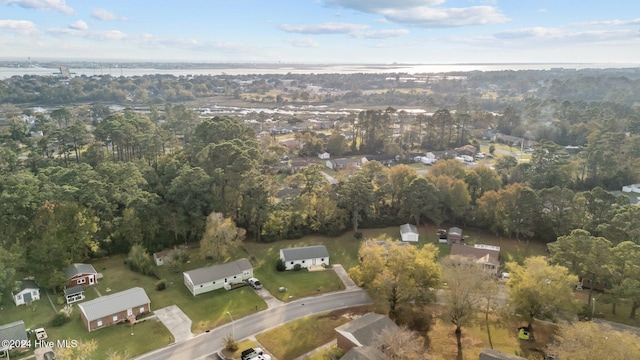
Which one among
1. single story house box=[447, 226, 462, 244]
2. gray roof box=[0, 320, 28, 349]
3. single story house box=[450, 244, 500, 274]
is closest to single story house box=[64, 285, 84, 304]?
gray roof box=[0, 320, 28, 349]

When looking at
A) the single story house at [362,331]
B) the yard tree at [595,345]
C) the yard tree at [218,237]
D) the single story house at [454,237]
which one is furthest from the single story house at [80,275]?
the single story house at [454,237]

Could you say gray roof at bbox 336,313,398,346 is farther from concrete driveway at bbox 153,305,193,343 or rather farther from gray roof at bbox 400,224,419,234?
gray roof at bbox 400,224,419,234

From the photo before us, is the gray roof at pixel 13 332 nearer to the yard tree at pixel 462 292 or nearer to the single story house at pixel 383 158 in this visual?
the yard tree at pixel 462 292

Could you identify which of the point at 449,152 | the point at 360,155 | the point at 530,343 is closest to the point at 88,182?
the point at 530,343

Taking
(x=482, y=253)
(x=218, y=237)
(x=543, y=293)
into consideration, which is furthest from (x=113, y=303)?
(x=482, y=253)

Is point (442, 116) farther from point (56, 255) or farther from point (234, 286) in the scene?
point (56, 255)

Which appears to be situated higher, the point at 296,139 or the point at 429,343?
the point at 296,139
